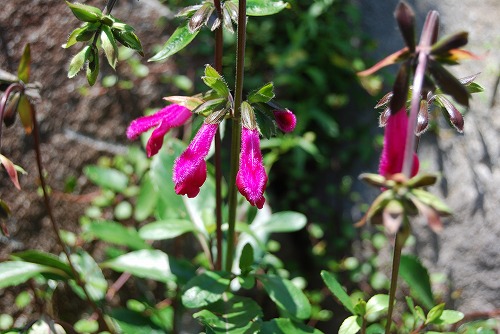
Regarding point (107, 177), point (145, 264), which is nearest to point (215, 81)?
point (145, 264)

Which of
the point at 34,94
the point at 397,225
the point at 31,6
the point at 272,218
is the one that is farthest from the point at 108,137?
the point at 397,225

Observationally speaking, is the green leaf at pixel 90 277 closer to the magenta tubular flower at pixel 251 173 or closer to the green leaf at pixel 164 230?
the green leaf at pixel 164 230

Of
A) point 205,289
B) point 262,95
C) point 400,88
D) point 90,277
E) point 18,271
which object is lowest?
point 90,277

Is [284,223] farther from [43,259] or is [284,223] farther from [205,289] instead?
[43,259]

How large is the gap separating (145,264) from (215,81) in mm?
645

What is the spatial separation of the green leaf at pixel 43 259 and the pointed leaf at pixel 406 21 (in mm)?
947

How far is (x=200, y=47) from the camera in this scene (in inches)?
89.9

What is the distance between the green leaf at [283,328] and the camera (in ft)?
3.90

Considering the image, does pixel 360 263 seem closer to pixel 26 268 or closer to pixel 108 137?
pixel 108 137

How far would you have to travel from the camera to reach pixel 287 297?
4.18ft

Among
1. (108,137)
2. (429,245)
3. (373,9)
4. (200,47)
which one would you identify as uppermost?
(373,9)

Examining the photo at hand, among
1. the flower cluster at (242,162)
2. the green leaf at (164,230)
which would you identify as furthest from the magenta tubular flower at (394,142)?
the green leaf at (164,230)

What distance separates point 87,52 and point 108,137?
1.03 meters

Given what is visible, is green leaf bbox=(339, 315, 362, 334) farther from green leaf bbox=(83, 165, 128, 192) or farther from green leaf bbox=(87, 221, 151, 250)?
green leaf bbox=(83, 165, 128, 192)
